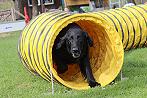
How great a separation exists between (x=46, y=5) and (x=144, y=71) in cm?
2203

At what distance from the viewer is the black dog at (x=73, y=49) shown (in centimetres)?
582

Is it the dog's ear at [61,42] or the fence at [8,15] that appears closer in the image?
the dog's ear at [61,42]

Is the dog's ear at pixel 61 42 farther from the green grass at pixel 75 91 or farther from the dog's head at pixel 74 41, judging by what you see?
the green grass at pixel 75 91

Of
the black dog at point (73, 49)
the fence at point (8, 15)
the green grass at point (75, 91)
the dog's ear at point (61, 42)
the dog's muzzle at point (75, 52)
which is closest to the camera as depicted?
the green grass at point (75, 91)

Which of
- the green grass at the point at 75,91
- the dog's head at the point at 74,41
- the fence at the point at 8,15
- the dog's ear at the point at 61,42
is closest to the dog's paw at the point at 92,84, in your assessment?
the green grass at the point at 75,91

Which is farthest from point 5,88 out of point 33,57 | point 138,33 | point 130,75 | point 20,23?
point 20,23

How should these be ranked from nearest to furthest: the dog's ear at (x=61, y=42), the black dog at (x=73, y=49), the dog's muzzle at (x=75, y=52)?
the dog's muzzle at (x=75, y=52)
the black dog at (x=73, y=49)
the dog's ear at (x=61, y=42)

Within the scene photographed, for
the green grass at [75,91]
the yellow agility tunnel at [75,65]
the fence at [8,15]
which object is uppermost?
the yellow agility tunnel at [75,65]

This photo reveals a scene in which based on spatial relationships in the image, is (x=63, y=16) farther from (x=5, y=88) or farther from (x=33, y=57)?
(x=5, y=88)

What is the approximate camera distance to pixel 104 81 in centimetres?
624

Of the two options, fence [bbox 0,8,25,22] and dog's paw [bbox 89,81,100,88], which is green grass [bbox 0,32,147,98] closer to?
dog's paw [bbox 89,81,100,88]

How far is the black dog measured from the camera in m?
5.82

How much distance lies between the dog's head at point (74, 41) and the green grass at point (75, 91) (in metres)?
0.60

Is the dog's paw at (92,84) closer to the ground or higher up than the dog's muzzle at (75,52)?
closer to the ground
